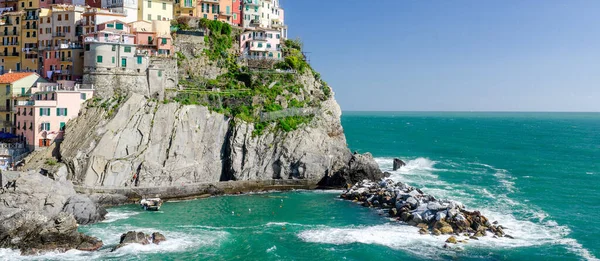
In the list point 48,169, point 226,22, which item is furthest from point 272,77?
point 48,169

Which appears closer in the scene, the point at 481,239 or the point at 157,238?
the point at 157,238

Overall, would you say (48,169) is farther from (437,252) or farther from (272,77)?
(437,252)

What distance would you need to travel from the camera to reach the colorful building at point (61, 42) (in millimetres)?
72375

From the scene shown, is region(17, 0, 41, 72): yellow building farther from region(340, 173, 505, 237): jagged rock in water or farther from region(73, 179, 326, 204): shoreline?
region(340, 173, 505, 237): jagged rock in water

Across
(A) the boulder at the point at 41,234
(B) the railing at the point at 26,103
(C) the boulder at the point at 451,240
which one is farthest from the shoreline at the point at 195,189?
(C) the boulder at the point at 451,240

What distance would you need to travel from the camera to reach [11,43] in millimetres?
81125

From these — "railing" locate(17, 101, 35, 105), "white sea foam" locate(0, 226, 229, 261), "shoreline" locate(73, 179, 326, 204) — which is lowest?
"white sea foam" locate(0, 226, 229, 261)

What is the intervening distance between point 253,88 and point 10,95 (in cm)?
3155

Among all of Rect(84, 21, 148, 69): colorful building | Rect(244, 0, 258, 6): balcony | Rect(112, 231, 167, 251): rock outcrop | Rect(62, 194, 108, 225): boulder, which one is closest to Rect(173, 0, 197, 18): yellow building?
Rect(244, 0, 258, 6): balcony

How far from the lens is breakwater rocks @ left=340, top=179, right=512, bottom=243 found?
1965 inches

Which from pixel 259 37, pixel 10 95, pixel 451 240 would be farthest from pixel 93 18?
pixel 451 240

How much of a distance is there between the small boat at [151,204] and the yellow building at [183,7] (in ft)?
127

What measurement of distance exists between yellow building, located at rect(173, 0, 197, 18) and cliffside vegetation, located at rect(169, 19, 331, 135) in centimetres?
481

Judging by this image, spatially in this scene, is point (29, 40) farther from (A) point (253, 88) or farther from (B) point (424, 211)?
(B) point (424, 211)
